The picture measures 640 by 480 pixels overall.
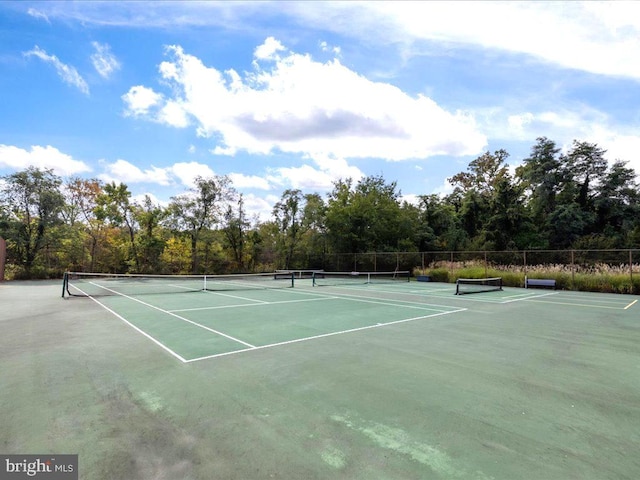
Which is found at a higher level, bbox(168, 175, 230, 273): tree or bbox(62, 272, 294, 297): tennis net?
bbox(168, 175, 230, 273): tree

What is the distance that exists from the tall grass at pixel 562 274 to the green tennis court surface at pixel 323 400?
1207 cm

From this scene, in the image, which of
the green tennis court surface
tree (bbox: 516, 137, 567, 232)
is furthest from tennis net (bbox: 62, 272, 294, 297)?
tree (bbox: 516, 137, 567, 232)

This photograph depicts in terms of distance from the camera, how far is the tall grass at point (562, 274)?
56.1ft

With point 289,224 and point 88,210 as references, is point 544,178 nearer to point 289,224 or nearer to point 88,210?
point 289,224

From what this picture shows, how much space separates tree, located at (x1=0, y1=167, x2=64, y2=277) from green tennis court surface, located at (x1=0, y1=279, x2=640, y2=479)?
2373cm

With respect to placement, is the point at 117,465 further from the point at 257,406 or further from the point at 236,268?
the point at 236,268

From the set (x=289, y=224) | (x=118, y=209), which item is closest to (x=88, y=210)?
(x=118, y=209)

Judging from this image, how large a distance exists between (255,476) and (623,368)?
5.64m

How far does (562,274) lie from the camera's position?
754 inches

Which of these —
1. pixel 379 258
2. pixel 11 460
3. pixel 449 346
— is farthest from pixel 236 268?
pixel 11 460

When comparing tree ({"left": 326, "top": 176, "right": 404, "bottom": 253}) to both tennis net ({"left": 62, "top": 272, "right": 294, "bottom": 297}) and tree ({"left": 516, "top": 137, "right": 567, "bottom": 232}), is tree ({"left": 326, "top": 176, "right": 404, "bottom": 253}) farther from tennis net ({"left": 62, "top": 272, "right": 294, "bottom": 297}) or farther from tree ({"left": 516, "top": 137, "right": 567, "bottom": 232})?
tree ({"left": 516, "top": 137, "right": 567, "bottom": 232})

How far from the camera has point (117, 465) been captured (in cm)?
262
